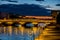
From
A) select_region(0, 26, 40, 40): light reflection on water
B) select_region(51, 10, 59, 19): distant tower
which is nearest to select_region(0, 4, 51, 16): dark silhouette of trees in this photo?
select_region(51, 10, 59, 19): distant tower

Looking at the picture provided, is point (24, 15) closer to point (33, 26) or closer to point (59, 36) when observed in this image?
point (33, 26)

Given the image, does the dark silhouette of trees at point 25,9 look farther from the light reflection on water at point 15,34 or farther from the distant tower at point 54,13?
the light reflection on water at point 15,34

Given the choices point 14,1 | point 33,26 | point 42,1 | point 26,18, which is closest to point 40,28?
point 33,26

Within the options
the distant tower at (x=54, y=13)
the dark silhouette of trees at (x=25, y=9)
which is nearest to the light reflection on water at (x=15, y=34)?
the dark silhouette of trees at (x=25, y=9)

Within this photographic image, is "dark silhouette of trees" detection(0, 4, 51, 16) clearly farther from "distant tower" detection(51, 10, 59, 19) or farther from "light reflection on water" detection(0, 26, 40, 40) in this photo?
"light reflection on water" detection(0, 26, 40, 40)

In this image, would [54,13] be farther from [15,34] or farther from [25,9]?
[15,34]

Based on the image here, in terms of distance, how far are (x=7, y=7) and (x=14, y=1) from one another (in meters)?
0.10

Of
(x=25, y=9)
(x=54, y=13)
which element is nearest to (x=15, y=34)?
(x=25, y=9)

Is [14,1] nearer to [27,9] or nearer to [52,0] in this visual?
[27,9]

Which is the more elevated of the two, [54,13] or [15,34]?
[54,13]

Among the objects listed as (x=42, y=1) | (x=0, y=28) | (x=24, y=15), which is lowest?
(x=0, y=28)

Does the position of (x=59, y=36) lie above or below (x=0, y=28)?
below

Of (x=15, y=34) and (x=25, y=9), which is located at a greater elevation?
(x=25, y=9)

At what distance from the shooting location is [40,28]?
1.52 meters
